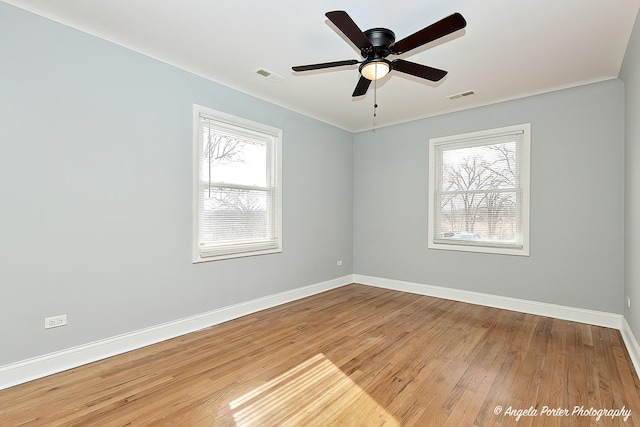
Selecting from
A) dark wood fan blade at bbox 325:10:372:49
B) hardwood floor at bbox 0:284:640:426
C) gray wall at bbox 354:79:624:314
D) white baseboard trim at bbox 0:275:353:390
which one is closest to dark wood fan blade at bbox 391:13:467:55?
dark wood fan blade at bbox 325:10:372:49

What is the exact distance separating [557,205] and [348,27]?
3.48 meters

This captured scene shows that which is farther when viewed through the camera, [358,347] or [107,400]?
[358,347]

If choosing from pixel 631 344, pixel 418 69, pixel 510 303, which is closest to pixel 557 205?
pixel 510 303

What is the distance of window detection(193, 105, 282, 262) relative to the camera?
3.50 m

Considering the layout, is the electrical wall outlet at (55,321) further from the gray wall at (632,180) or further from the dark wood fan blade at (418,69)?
the gray wall at (632,180)

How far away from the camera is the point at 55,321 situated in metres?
2.50

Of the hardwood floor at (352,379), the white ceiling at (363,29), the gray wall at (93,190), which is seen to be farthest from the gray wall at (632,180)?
Answer: the gray wall at (93,190)

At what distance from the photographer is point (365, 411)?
2012 mm

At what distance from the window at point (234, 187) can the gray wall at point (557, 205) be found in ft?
7.55

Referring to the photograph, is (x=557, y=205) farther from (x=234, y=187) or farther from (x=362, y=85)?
(x=234, y=187)

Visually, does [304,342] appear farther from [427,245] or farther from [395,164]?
[395,164]

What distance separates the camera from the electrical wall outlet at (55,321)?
246 cm

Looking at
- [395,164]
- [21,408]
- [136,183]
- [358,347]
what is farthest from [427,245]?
[21,408]

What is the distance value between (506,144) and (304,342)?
3688 mm
